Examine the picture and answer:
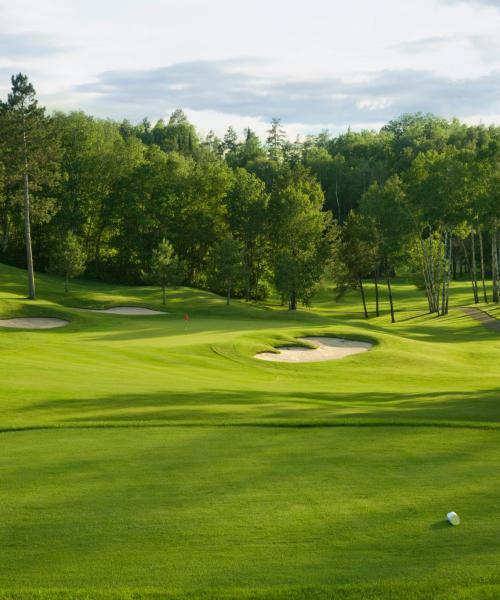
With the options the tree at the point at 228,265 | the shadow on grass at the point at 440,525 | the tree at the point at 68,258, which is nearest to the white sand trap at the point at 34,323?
the tree at the point at 68,258

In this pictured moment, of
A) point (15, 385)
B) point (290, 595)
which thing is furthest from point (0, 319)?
point (290, 595)

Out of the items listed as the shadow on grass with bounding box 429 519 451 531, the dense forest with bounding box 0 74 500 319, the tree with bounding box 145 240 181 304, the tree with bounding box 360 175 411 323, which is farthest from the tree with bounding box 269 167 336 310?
the shadow on grass with bounding box 429 519 451 531

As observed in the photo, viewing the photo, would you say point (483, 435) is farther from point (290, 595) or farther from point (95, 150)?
point (95, 150)

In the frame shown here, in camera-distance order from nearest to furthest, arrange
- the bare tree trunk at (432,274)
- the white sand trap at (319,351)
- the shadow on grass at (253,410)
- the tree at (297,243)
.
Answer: the shadow on grass at (253,410) → the white sand trap at (319,351) → the bare tree trunk at (432,274) → the tree at (297,243)

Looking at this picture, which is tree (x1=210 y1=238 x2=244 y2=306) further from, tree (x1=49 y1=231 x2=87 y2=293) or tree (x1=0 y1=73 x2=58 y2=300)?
tree (x1=0 y1=73 x2=58 y2=300)

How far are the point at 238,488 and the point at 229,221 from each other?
7907cm

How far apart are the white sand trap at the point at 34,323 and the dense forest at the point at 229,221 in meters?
15.3

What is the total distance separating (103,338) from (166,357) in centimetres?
992

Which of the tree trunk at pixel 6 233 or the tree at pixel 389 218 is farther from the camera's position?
the tree trunk at pixel 6 233

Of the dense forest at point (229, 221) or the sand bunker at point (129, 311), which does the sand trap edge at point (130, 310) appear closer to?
the sand bunker at point (129, 311)

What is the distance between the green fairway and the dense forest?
150ft

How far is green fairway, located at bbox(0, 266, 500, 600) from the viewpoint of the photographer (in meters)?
8.45

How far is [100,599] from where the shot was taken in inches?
313

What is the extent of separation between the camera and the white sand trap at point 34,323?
50394 millimetres
